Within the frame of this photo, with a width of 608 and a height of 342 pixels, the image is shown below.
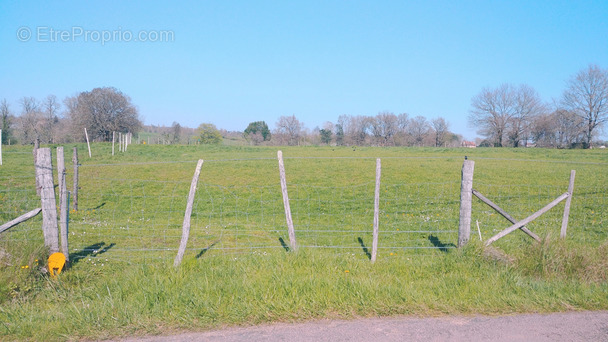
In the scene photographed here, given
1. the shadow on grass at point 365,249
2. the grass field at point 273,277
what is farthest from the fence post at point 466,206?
the shadow on grass at point 365,249

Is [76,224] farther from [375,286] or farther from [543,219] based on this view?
[543,219]

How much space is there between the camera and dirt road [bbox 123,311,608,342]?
4531 mm

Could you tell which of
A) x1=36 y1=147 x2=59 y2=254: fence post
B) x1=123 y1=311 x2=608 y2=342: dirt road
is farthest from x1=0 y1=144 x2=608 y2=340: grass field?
x1=36 y1=147 x2=59 y2=254: fence post

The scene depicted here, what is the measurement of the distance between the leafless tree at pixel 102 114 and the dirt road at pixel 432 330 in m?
54.6

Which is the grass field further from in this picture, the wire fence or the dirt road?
the dirt road

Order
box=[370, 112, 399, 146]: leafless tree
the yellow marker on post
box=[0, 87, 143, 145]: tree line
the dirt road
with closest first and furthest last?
the dirt road, the yellow marker on post, box=[0, 87, 143, 145]: tree line, box=[370, 112, 399, 146]: leafless tree

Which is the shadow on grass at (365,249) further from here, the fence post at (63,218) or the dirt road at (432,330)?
the fence post at (63,218)

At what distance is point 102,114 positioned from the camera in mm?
53594

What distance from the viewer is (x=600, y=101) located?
2066 inches

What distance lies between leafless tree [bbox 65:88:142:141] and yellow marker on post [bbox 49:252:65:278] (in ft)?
170

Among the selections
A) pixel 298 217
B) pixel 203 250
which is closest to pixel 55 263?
pixel 203 250

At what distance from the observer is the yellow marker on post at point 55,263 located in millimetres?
6184

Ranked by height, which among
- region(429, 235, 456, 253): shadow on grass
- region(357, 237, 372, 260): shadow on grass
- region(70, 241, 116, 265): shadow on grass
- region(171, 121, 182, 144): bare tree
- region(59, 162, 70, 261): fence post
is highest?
region(171, 121, 182, 144): bare tree

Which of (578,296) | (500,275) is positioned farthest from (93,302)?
(578,296)
